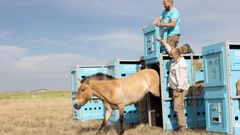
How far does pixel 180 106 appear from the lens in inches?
469

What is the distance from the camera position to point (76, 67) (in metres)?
17.6

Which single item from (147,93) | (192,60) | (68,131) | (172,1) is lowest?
(68,131)

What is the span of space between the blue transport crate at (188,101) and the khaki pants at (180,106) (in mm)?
511

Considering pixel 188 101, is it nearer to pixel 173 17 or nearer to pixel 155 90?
pixel 155 90

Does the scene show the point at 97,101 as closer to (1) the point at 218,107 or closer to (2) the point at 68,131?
(2) the point at 68,131

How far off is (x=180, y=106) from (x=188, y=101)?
766 mm

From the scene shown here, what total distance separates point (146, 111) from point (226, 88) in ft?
14.4

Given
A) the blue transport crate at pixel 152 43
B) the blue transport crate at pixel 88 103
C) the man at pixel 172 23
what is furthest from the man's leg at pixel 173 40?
the blue transport crate at pixel 88 103

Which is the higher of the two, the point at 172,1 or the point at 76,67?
the point at 172,1

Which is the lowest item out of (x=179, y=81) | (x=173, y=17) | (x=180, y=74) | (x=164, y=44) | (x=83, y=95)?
(x=83, y=95)

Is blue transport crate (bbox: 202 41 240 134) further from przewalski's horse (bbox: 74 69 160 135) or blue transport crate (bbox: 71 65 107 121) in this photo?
blue transport crate (bbox: 71 65 107 121)

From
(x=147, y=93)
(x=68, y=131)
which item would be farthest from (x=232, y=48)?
(x=68, y=131)

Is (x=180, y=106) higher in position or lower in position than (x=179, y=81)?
lower

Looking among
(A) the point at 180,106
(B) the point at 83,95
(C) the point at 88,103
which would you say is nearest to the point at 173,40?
(A) the point at 180,106
